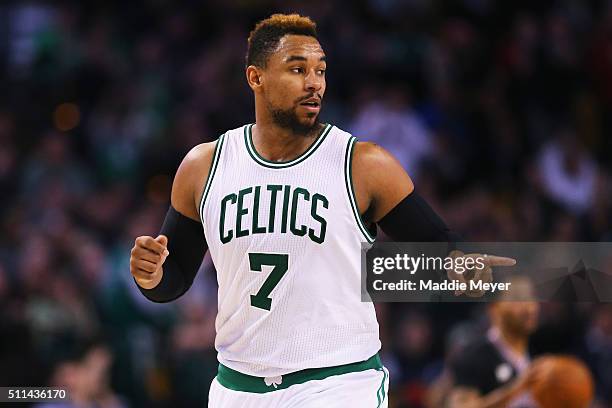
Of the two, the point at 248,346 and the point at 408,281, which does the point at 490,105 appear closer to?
the point at 408,281

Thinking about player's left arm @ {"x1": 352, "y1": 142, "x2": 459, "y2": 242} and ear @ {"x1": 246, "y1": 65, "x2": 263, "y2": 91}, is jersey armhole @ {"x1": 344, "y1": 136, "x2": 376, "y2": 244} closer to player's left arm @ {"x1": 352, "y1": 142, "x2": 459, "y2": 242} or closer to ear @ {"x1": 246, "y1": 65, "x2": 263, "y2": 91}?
player's left arm @ {"x1": 352, "y1": 142, "x2": 459, "y2": 242}

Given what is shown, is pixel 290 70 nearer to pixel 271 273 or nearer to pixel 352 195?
pixel 352 195

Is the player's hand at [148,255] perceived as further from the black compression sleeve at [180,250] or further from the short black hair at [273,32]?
the short black hair at [273,32]

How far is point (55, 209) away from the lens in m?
10.3

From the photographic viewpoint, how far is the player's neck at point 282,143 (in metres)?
4.93

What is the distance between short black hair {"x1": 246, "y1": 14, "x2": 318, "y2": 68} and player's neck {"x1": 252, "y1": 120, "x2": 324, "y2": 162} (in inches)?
11.1

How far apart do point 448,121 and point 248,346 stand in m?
6.51

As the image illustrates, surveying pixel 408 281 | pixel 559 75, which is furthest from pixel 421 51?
pixel 408 281

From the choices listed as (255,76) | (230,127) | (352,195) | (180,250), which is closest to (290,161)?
(352,195)

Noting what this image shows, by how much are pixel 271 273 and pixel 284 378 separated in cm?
42

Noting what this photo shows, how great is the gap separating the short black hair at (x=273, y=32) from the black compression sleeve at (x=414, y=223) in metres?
0.81

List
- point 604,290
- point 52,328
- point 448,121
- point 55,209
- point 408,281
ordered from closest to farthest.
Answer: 1. point 408,281
2. point 604,290
3. point 52,328
4. point 55,209
5. point 448,121

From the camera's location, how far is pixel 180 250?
16.9ft

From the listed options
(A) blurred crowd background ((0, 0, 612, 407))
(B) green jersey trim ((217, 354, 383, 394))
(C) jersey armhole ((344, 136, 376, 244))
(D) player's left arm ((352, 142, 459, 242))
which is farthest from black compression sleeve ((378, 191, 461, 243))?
(A) blurred crowd background ((0, 0, 612, 407))
